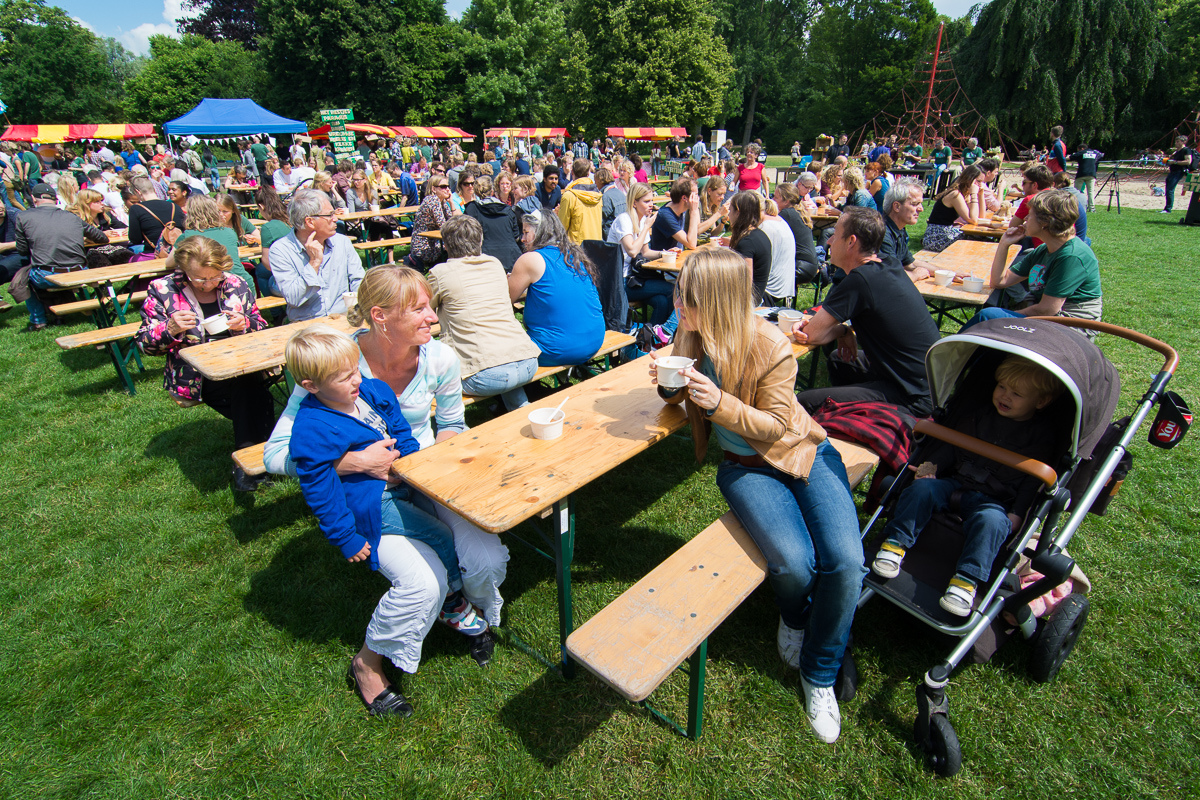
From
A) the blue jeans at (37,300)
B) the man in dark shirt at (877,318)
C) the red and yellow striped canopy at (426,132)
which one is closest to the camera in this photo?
the man in dark shirt at (877,318)

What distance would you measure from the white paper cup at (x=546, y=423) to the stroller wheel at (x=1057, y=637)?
2.14 metres

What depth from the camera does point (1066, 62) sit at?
22734 millimetres

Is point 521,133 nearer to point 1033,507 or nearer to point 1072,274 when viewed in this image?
point 1072,274

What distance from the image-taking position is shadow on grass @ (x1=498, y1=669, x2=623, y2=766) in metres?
2.26

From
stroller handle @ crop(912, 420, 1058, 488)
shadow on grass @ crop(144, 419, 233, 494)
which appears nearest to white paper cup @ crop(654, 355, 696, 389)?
stroller handle @ crop(912, 420, 1058, 488)

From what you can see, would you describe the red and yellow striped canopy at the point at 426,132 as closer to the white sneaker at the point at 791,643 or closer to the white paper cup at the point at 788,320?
the white paper cup at the point at 788,320

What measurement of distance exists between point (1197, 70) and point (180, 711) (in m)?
39.0

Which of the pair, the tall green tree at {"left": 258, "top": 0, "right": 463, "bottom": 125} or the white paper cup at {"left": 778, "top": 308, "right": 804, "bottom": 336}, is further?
the tall green tree at {"left": 258, "top": 0, "right": 463, "bottom": 125}

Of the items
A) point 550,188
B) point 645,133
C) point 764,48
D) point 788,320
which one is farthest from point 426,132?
point 788,320

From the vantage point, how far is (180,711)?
2.42 m

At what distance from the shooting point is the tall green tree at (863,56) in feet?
133

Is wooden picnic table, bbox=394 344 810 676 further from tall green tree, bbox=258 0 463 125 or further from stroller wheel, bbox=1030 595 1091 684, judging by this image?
tall green tree, bbox=258 0 463 125

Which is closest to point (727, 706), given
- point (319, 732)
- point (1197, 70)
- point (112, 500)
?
point (319, 732)

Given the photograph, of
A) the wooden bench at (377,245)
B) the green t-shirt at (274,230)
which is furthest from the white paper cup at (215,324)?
the wooden bench at (377,245)
